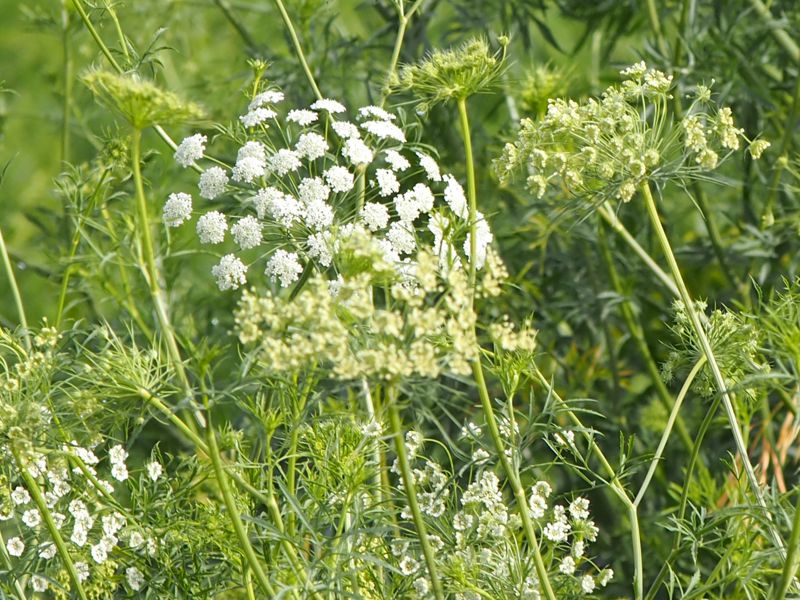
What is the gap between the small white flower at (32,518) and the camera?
1923 millimetres

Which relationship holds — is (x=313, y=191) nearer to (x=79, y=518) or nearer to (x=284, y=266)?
(x=284, y=266)

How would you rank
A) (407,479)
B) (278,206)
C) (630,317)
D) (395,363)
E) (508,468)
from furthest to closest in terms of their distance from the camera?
(630,317), (278,206), (508,468), (407,479), (395,363)

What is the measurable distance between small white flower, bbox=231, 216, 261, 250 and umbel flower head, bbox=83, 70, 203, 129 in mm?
288

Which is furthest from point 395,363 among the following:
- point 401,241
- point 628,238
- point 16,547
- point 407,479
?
point 628,238

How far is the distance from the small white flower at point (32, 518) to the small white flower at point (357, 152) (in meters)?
0.77

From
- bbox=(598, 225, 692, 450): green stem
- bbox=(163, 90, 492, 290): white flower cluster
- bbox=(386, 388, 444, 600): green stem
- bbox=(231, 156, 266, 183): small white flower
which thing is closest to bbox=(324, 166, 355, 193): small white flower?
bbox=(163, 90, 492, 290): white flower cluster

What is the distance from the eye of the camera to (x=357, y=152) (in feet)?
6.16

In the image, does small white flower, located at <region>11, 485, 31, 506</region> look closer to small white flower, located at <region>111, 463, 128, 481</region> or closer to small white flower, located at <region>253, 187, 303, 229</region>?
small white flower, located at <region>111, 463, 128, 481</region>

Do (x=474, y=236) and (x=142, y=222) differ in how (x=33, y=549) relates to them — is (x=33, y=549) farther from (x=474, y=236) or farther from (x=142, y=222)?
(x=474, y=236)

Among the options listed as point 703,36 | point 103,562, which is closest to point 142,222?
point 103,562

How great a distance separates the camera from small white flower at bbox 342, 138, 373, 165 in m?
1.87

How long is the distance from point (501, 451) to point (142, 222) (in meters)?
0.56

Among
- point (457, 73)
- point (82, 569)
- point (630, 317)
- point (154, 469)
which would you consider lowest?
point (630, 317)

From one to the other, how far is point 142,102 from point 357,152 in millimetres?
455
